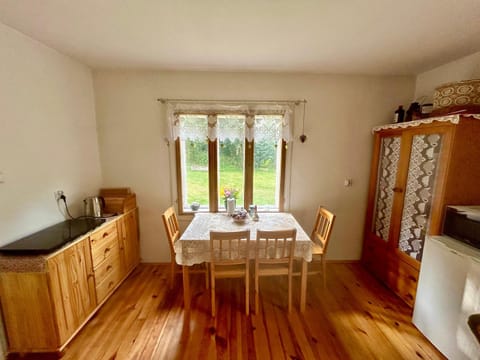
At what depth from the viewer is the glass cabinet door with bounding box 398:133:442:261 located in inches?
75.4

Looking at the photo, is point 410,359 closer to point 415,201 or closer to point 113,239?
point 415,201

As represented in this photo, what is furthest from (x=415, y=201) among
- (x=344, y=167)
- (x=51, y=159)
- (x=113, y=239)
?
(x=51, y=159)

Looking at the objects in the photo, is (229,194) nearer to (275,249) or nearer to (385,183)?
(275,249)

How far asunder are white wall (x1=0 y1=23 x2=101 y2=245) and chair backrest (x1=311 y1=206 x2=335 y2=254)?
9.11 feet

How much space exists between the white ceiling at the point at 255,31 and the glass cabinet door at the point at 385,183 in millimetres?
904

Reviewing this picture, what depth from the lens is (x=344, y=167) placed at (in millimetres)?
2789

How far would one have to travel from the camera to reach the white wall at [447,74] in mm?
2020

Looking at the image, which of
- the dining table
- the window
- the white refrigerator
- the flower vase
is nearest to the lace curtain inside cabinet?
the window

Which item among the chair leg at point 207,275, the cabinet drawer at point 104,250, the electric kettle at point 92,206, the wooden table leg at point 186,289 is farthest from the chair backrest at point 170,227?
the electric kettle at point 92,206

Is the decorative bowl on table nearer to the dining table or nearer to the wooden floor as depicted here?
the dining table

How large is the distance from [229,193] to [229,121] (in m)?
0.93

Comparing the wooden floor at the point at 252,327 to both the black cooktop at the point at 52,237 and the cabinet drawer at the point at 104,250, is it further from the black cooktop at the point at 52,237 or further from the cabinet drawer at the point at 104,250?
the black cooktop at the point at 52,237

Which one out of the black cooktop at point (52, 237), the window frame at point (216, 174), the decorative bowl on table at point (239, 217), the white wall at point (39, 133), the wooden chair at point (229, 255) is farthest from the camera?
the window frame at point (216, 174)

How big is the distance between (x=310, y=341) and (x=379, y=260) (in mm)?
1436
